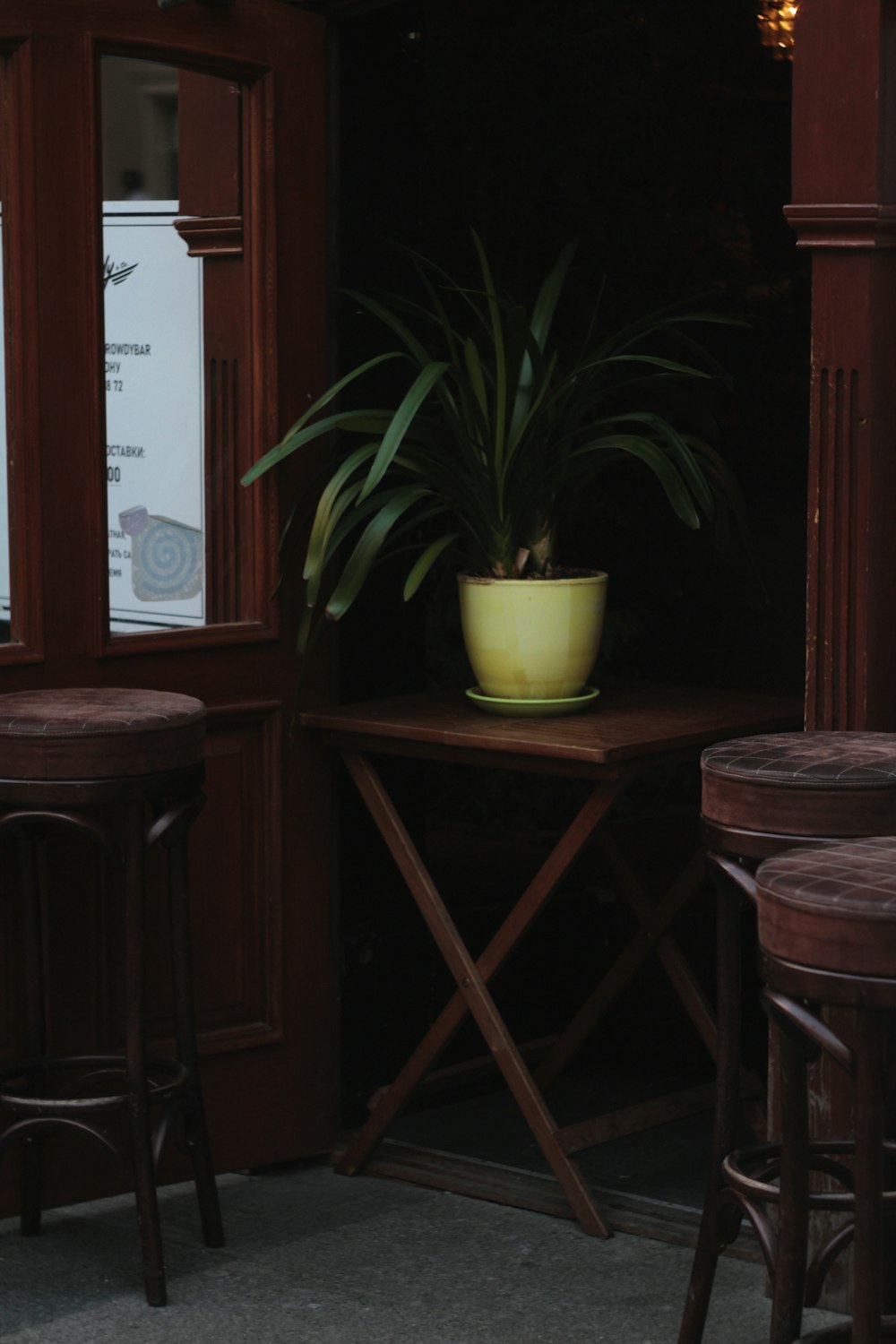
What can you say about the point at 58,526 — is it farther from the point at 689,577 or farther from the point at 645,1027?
the point at 689,577

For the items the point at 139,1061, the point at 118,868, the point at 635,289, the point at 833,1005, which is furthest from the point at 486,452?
the point at 635,289

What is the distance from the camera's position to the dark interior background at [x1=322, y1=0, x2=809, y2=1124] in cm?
562

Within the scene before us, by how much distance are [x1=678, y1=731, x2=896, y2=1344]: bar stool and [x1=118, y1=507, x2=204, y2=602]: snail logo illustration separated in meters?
1.29

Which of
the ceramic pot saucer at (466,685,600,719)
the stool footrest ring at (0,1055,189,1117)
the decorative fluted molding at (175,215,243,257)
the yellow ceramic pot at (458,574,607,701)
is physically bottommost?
the stool footrest ring at (0,1055,189,1117)

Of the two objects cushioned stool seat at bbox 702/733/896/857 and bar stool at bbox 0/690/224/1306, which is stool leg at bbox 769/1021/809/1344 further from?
bar stool at bbox 0/690/224/1306

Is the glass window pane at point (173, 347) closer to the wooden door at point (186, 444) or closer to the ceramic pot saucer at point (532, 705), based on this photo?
the wooden door at point (186, 444)

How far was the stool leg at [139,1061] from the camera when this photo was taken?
3.70 meters

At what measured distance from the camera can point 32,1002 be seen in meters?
3.93

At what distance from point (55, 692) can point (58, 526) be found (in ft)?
1.07

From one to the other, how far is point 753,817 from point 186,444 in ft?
5.07

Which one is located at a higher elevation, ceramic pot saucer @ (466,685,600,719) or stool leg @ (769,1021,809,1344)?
ceramic pot saucer @ (466,685,600,719)

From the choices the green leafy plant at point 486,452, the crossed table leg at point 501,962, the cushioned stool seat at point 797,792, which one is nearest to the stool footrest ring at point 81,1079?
the crossed table leg at point 501,962

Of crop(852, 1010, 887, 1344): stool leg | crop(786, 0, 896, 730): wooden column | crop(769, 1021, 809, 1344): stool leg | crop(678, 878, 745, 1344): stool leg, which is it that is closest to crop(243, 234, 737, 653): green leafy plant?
crop(786, 0, 896, 730): wooden column

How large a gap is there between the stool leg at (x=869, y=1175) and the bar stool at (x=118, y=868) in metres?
1.48
